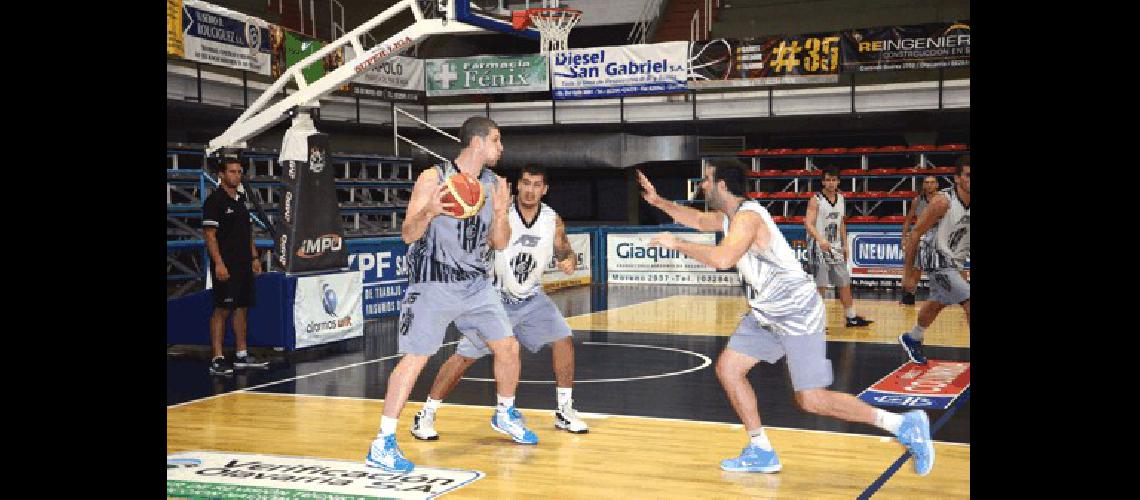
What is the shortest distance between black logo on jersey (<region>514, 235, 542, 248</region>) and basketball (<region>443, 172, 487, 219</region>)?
140cm

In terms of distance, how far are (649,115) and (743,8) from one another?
3919 millimetres

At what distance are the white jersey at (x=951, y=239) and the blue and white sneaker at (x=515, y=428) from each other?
14.8 feet

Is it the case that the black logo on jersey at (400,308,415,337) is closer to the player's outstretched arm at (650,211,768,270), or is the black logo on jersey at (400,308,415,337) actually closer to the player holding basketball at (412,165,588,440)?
the player holding basketball at (412,165,588,440)

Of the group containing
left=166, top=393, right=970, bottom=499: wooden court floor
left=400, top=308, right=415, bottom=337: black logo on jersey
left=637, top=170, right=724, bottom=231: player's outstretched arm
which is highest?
left=637, top=170, right=724, bottom=231: player's outstretched arm

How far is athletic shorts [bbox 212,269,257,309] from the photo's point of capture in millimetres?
10914

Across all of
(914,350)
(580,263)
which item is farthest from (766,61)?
(914,350)

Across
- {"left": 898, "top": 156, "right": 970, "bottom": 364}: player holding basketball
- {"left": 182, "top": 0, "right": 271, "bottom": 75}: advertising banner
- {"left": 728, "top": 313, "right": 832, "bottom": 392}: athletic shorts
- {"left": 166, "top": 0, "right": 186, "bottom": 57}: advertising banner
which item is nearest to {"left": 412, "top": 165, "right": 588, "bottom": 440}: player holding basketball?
{"left": 728, "top": 313, "right": 832, "bottom": 392}: athletic shorts

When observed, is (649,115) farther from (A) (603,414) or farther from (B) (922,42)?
(A) (603,414)

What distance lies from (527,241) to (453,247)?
1.10m

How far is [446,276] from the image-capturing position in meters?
6.79

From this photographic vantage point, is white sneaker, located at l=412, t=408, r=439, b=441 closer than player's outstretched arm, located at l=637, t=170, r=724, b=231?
No

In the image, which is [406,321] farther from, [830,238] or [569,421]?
[830,238]

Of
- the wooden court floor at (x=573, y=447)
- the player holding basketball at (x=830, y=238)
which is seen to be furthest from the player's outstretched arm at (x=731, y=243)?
the player holding basketball at (x=830, y=238)

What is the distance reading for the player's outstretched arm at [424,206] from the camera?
6285 mm
